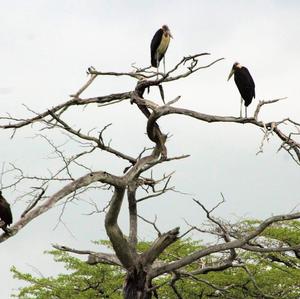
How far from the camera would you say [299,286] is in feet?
56.9

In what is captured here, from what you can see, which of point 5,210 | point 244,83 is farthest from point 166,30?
point 5,210

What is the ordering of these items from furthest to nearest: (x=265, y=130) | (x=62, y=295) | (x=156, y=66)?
(x=62, y=295), (x=156, y=66), (x=265, y=130)

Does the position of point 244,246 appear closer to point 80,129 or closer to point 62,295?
point 80,129

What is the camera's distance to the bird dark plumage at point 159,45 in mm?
13297

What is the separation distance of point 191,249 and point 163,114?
921 cm

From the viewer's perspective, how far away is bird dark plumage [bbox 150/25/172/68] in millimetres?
13297

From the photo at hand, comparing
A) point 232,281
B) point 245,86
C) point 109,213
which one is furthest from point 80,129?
point 232,281

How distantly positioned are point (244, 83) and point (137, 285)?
4396 mm

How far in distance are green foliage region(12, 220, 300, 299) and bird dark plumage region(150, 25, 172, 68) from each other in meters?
5.69

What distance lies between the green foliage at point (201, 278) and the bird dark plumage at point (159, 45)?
5.69 m

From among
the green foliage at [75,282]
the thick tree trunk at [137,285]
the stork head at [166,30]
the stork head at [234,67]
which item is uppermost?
the stork head at [234,67]

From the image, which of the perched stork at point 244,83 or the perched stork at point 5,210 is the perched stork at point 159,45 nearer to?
the perched stork at point 244,83

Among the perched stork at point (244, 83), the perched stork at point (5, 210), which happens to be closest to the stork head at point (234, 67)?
the perched stork at point (244, 83)

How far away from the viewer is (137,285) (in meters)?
11.3
